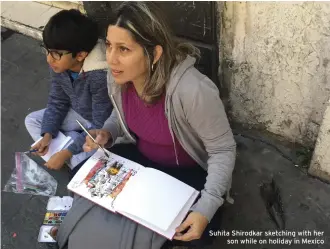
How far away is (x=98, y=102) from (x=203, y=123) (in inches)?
33.1

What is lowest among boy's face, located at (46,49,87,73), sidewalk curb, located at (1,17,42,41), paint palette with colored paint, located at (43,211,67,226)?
paint palette with colored paint, located at (43,211,67,226)

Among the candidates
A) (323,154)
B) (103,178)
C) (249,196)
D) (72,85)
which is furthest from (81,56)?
(323,154)

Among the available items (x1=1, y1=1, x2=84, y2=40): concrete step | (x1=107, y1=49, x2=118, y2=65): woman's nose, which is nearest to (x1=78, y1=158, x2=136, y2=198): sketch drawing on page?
(x1=107, y1=49, x2=118, y2=65): woman's nose

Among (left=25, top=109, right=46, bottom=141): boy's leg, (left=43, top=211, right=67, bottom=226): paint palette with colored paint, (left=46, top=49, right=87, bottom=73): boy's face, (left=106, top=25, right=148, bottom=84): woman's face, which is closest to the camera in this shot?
(left=106, top=25, right=148, bottom=84): woman's face

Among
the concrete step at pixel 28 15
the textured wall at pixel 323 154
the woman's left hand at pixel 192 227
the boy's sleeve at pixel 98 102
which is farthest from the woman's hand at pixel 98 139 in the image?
the concrete step at pixel 28 15

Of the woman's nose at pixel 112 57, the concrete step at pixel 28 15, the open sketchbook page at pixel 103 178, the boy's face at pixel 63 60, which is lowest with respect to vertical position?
the open sketchbook page at pixel 103 178

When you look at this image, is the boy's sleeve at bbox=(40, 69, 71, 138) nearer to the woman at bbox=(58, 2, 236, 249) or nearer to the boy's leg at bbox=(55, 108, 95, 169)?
the boy's leg at bbox=(55, 108, 95, 169)

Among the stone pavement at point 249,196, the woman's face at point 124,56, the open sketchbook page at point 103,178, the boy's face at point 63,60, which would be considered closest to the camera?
the woman's face at point 124,56

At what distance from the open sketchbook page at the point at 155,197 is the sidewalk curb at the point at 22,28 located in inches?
95.3

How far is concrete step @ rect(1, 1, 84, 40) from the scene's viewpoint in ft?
13.0

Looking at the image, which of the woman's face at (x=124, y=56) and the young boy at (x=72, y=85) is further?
the young boy at (x=72, y=85)

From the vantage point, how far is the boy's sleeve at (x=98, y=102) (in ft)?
8.13

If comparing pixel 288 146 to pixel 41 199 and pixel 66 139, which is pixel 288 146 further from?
pixel 41 199

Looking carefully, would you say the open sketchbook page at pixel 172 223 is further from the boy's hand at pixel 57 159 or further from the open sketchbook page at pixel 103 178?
the boy's hand at pixel 57 159
